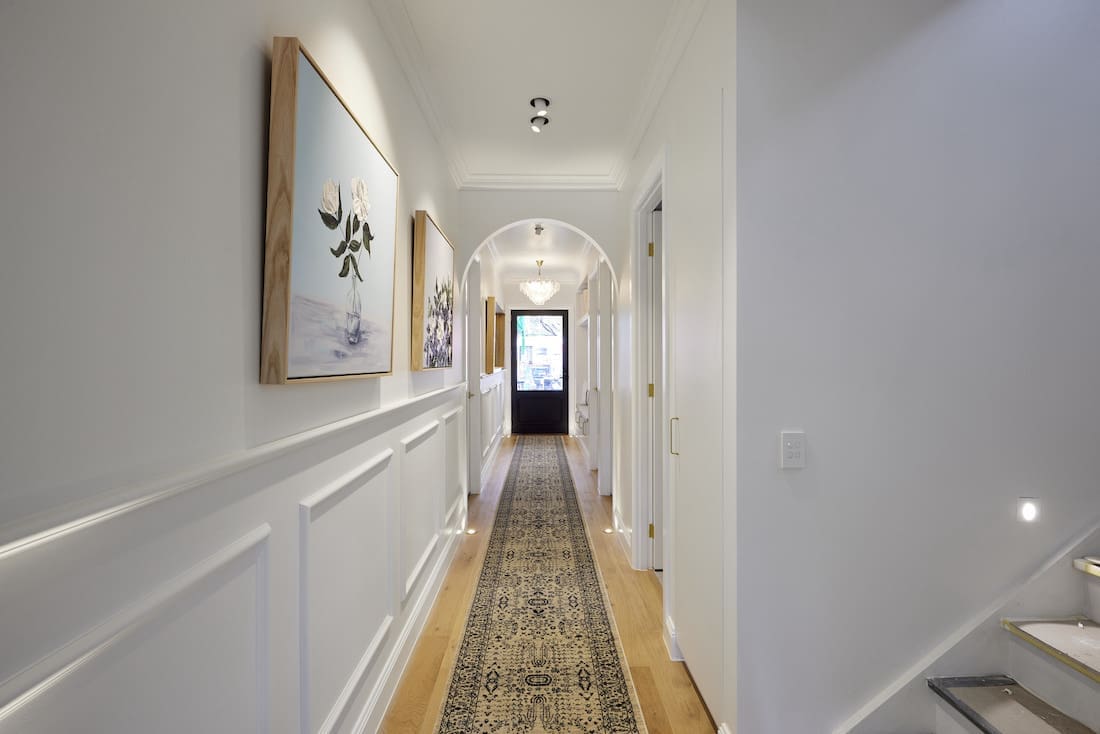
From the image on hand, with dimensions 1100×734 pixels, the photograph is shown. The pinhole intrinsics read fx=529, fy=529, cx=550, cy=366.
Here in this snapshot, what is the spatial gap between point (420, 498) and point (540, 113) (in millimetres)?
2093

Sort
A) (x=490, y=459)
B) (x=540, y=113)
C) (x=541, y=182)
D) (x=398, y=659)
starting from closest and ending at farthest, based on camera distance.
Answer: (x=398, y=659) → (x=540, y=113) → (x=541, y=182) → (x=490, y=459)

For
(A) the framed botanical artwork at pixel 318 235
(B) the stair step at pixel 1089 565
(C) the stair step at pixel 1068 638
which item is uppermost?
(A) the framed botanical artwork at pixel 318 235

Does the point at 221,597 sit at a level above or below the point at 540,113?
below

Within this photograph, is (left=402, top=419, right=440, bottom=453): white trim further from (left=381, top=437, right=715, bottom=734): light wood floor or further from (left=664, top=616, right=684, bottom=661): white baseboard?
(left=664, top=616, right=684, bottom=661): white baseboard

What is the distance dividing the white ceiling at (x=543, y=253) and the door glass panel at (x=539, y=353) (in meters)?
0.75

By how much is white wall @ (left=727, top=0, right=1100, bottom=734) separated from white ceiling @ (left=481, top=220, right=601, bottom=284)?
3.14 meters

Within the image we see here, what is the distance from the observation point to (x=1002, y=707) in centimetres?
148

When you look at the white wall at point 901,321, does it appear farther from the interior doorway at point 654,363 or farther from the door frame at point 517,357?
the door frame at point 517,357

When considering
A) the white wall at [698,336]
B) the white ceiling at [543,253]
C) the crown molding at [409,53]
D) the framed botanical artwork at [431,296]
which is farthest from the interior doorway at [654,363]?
the white ceiling at [543,253]

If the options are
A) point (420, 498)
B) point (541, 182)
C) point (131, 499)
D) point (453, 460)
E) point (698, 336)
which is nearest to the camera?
point (131, 499)

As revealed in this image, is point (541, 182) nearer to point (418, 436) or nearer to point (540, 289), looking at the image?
point (418, 436)

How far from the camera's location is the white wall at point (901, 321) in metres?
1.58

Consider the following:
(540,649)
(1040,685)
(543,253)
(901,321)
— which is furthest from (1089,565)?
(543,253)

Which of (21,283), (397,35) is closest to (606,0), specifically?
(397,35)
